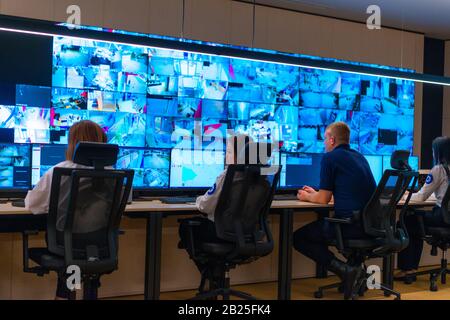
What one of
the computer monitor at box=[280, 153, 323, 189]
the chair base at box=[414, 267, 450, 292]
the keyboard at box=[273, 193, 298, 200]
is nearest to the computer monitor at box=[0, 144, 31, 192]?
the keyboard at box=[273, 193, 298, 200]

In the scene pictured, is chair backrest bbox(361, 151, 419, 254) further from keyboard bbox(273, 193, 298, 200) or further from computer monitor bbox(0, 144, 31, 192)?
computer monitor bbox(0, 144, 31, 192)

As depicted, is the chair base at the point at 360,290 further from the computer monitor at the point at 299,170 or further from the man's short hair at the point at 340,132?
the man's short hair at the point at 340,132

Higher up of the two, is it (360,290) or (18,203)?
(18,203)

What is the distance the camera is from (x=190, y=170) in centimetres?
480

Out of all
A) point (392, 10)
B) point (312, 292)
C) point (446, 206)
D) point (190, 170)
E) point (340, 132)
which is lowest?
point (312, 292)

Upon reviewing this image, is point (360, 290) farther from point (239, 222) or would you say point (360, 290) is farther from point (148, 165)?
point (148, 165)

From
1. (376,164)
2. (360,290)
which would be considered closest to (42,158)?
(360,290)

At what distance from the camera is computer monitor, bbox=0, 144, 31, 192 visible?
414 centimetres

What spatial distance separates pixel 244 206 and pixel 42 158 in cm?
140

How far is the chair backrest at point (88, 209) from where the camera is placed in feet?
11.1

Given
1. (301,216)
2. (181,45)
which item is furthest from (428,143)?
(181,45)

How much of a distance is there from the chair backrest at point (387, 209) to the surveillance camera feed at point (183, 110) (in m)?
0.94

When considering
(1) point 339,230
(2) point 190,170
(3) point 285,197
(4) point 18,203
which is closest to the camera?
(4) point 18,203

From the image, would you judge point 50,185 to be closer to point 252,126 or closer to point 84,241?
point 84,241
